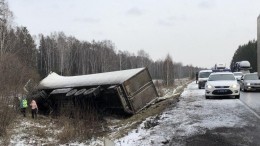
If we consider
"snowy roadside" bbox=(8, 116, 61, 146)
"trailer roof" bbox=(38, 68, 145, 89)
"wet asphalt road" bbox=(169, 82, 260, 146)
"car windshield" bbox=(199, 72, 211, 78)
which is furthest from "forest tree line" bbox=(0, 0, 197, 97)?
"wet asphalt road" bbox=(169, 82, 260, 146)

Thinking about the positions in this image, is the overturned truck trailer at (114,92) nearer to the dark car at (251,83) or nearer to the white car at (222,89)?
the white car at (222,89)

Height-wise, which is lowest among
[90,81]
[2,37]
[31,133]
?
[31,133]

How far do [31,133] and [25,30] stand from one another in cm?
8804

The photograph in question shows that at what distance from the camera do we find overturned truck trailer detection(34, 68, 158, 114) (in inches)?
892

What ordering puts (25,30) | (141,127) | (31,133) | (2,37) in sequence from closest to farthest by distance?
(141,127) < (31,133) < (2,37) < (25,30)

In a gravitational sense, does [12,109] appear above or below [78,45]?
below

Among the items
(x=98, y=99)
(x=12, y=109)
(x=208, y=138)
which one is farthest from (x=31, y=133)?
(x=208, y=138)

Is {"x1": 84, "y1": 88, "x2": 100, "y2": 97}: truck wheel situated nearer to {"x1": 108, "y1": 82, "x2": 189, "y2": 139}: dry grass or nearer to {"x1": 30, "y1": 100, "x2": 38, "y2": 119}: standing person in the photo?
{"x1": 108, "y1": 82, "x2": 189, "y2": 139}: dry grass

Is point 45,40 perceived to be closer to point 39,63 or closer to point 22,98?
point 39,63

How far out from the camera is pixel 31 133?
754 inches

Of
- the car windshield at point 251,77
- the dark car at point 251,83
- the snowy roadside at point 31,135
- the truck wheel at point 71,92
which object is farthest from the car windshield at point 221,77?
the snowy roadside at point 31,135

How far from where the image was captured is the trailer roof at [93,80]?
23728 mm

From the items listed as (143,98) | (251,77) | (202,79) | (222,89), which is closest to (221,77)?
(222,89)

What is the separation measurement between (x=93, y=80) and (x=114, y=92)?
11.5 feet
